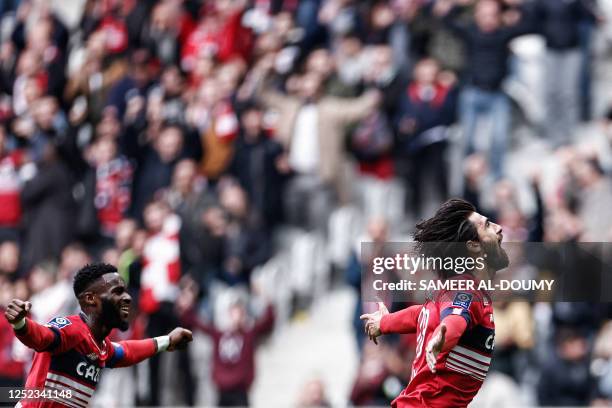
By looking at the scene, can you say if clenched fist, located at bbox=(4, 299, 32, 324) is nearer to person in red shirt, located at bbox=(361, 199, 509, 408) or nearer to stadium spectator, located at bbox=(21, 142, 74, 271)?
person in red shirt, located at bbox=(361, 199, 509, 408)

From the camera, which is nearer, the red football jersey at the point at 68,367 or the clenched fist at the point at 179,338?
the red football jersey at the point at 68,367

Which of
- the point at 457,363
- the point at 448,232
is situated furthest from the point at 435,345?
the point at 448,232

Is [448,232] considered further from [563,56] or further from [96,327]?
[563,56]

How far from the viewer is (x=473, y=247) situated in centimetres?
750

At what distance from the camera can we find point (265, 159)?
1505 cm

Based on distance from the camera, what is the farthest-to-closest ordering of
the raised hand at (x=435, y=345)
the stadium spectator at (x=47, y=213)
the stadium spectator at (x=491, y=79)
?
the stadium spectator at (x=47, y=213) → the stadium spectator at (x=491, y=79) → the raised hand at (x=435, y=345)

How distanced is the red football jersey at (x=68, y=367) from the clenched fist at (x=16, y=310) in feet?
1.55

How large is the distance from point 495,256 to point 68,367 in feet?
7.25

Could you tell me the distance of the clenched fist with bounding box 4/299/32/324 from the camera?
23.6ft

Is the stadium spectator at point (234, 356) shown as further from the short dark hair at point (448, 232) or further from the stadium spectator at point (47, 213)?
the short dark hair at point (448, 232)

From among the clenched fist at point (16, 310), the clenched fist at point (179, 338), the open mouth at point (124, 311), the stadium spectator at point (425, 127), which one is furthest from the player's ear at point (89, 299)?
the stadium spectator at point (425, 127)

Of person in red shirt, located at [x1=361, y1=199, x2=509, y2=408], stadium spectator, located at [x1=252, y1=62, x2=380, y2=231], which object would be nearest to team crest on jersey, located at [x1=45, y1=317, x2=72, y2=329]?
person in red shirt, located at [x1=361, y1=199, x2=509, y2=408]

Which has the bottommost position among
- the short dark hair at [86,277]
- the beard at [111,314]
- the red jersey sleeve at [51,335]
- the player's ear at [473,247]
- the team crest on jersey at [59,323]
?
the red jersey sleeve at [51,335]

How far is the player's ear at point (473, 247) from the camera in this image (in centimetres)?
749
